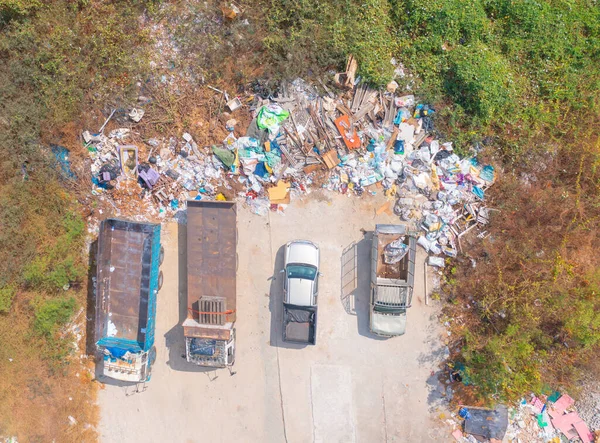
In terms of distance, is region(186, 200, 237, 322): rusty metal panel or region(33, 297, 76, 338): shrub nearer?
region(186, 200, 237, 322): rusty metal panel

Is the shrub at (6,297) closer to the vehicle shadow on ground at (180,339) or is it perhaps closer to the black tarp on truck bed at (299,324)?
the vehicle shadow on ground at (180,339)

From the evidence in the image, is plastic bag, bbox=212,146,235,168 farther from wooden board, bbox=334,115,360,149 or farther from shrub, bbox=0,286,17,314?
shrub, bbox=0,286,17,314

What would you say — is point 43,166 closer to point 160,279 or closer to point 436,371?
point 160,279

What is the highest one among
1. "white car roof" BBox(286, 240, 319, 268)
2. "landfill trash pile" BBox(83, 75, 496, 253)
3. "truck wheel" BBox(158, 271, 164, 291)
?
"landfill trash pile" BBox(83, 75, 496, 253)

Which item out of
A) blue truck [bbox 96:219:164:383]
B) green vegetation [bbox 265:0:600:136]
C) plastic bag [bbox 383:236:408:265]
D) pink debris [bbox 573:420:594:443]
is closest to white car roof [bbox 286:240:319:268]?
plastic bag [bbox 383:236:408:265]

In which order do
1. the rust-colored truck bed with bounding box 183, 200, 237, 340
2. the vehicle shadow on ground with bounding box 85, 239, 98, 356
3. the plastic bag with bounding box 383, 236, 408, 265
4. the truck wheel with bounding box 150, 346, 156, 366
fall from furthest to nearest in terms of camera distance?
the vehicle shadow on ground with bounding box 85, 239, 98, 356 → the truck wheel with bounding box 150, 346, 156, 366 → the plastic bag with bounding box 383, 236, 408, 265 → the rust-colored truck bed with bounding box 183, 200, 237, 340

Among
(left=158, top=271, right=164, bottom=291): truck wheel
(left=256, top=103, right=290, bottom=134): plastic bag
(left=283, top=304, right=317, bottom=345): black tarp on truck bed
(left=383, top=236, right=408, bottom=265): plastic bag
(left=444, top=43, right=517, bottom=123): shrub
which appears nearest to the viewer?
(left=444, top=43, right=517, bottom=123): shrub
